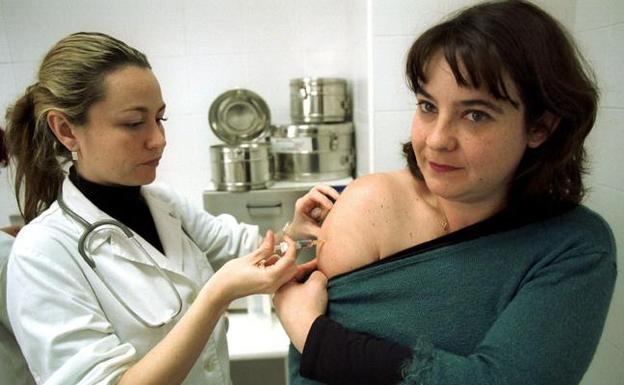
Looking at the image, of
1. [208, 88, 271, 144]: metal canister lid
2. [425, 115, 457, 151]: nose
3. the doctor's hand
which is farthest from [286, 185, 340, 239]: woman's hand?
[208, 88, 271, 144]: metal canister lid

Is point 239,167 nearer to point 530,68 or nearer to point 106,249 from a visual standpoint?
point 106,249

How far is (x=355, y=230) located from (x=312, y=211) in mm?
277

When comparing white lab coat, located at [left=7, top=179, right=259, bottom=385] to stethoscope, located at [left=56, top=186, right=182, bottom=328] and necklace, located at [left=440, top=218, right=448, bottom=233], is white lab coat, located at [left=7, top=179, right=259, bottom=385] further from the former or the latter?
necklace, located at [left=440, top=218, right=448, bottom=233]

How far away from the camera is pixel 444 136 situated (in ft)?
2.40

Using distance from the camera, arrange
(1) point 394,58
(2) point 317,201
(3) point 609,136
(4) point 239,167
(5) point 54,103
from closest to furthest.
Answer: (5) point 54,103 → (2) point 317,201 → (3) point 609,136 → (1) point 394,58 → (4) point 239,167

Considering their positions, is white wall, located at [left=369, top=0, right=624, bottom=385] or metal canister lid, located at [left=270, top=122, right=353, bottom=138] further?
metal canister lid, located at [left=270, top=122, right=353, bottom=138]

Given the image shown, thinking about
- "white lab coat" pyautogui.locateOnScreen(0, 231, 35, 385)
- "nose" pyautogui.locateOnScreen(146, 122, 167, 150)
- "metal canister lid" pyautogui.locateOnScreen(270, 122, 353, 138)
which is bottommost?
"white lab coat" pyautogui.locateOnScreen(0, 231, 35, 385)

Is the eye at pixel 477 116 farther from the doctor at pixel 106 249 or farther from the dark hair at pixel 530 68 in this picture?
the doctor at pixel 106 249

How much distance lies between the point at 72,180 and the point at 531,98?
106 cm

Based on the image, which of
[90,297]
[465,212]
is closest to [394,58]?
[465,212]

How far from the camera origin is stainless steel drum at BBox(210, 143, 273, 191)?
1.81 metres

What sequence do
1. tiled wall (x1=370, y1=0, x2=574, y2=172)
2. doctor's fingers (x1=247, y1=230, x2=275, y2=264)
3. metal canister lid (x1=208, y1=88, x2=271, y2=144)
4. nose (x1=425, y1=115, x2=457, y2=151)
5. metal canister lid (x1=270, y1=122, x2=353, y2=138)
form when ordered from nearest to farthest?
nose (x1=425, y1=115, x2=457, y2=151)
doctor's fingers (x1=247, y1=230, x2=275, y2=264)
tiled wall (x1=370, y1=0, x2=574, y2=172)
metal canister lid (x1=270, y1=122, x2=353, y2=138)
metal canister lid (x1=208, y1=88, x2=271, y2=144)

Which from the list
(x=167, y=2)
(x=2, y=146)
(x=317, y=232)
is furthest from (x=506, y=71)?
(x=167, y=2)

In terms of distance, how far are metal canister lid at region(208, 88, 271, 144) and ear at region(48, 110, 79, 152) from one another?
3.60ft
